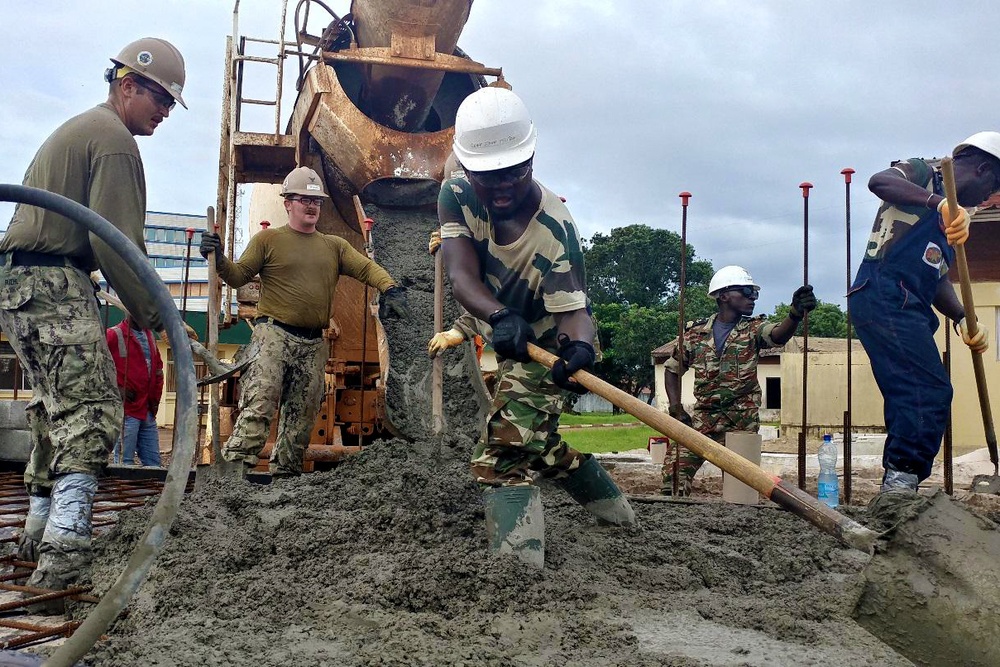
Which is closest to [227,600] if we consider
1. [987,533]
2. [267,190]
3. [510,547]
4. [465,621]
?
[465,621]

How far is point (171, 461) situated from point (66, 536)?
118 cm

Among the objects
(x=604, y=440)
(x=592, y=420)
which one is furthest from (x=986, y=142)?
(x=592, y=420)

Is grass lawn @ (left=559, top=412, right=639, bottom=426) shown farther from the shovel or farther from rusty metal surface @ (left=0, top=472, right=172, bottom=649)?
the shovel

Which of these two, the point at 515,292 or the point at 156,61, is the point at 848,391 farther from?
the point at 156,61

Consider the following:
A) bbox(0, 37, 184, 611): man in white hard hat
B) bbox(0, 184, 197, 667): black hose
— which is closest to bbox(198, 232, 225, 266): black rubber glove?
bbox(0, 37, 184, 611): man in white hard hat

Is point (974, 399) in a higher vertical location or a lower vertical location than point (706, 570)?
higher

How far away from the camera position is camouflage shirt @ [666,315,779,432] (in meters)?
5.36

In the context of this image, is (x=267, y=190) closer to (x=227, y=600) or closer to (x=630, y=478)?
(x=630, y=478)

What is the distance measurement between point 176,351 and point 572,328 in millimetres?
1444

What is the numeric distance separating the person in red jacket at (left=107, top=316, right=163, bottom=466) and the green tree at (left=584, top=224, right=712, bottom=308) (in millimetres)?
37529

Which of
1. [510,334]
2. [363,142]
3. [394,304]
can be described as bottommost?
[510,334]

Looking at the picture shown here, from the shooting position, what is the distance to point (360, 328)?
19.3ft

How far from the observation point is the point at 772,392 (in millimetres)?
26234

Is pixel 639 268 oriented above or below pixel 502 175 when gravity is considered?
above
